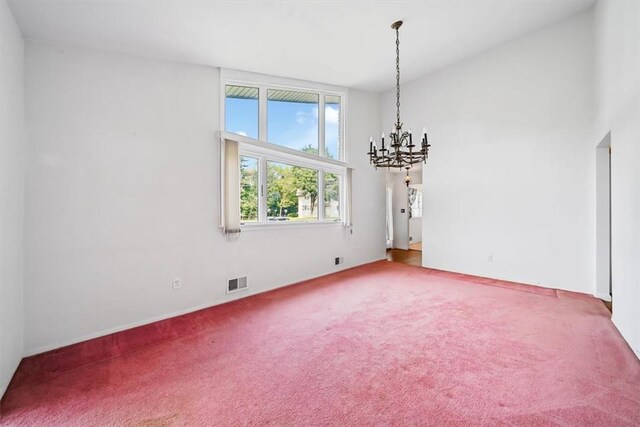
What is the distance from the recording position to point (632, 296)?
227cm

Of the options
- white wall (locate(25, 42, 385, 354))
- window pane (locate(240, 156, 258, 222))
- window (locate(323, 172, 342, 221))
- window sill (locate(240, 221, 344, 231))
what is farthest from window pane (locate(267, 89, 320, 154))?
window sill (locate(240, 221, 344, 231))

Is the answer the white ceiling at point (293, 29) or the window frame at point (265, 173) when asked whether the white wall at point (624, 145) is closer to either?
the white ceiling at point (293, 29)

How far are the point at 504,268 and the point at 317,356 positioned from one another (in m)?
3.99

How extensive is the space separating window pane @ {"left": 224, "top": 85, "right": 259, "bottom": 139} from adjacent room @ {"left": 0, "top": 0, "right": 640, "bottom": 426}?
0.10 feet

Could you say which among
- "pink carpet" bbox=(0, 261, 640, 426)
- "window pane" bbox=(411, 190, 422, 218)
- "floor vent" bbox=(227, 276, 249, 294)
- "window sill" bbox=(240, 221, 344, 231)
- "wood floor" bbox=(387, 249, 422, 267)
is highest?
"window pane" bbox=(411, 190, 422, 218)

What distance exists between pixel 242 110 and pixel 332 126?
200 centimetres

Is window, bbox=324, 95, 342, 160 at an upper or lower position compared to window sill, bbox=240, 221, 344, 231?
upper

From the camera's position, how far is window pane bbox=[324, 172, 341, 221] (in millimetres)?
5262

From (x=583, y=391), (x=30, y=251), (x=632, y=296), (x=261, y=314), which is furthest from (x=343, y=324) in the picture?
(x=30, y=251)

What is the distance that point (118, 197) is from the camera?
280 centimetres

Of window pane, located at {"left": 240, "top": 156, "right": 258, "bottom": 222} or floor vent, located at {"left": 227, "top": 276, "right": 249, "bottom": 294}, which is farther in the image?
window pane, located at {"left": 240, "top": 156, "right": 258, "bottom": 222}

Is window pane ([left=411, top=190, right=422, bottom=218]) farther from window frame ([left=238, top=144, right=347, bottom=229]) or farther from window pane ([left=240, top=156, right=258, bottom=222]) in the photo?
window pane ([left=240, top=156, right=258, bottom=222])

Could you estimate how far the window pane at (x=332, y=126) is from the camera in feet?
17.2

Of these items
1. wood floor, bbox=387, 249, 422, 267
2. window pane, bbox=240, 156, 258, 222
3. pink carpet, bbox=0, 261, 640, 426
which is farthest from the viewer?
wood floor, bbox=387, 249, 422, 267
